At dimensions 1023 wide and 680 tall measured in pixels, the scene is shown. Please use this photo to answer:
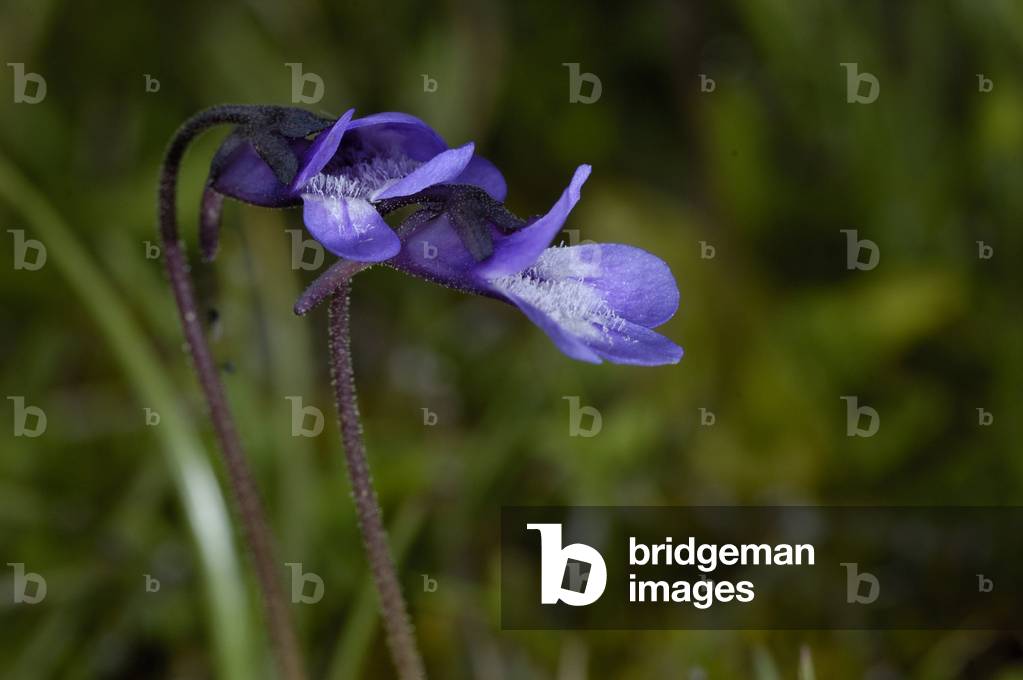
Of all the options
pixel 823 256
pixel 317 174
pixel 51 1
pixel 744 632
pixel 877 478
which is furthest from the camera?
pixel 51 1

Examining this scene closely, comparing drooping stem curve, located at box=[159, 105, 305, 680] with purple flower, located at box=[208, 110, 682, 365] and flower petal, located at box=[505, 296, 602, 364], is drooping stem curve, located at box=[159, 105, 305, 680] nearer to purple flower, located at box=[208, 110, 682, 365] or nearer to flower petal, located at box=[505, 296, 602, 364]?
purple flower, located at box=[208, 110, 682, 365]

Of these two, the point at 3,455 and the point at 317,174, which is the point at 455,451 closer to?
the point at 3,455

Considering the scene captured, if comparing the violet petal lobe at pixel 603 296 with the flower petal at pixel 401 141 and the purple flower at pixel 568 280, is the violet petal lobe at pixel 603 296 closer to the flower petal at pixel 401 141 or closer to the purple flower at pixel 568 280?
the purple flower at pixel 568 280

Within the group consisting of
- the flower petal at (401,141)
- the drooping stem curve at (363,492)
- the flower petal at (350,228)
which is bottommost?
the drooping stem curve at (363,492)

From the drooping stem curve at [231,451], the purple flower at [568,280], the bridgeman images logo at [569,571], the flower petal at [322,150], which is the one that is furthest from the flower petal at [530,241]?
the bridgeman images logo at [569,571]

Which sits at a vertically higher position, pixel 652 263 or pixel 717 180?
pixel 717 180

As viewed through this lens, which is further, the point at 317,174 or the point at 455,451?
the point at 455,451

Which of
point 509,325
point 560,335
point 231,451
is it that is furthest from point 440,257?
point 509,325

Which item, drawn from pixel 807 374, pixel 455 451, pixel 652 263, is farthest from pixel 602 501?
pixel 652 263

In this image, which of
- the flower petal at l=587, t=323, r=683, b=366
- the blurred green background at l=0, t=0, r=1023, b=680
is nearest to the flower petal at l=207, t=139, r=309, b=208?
the flower petal at l=587, t=323, r=683, b=366
